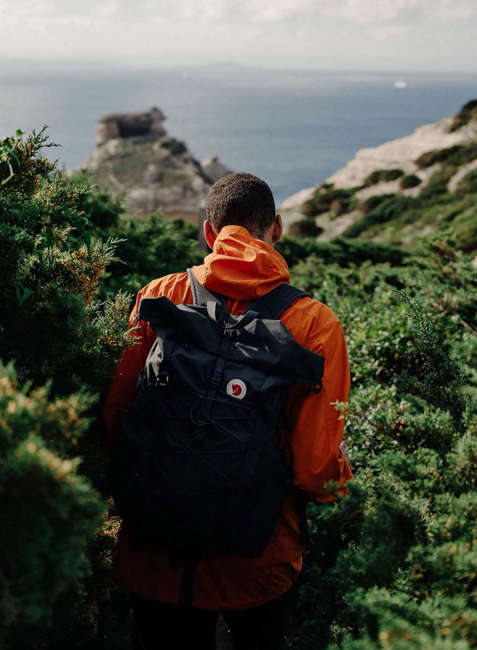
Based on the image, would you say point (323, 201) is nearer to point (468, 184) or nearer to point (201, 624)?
point (468, 184)

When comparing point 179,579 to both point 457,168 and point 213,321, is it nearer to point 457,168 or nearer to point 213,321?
point 213,321

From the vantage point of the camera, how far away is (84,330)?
6.46 feet

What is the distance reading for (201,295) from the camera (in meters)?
2.14

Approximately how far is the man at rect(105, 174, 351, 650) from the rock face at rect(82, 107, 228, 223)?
34893 millimetres

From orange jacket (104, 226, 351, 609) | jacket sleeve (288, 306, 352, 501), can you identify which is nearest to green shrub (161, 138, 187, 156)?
orange jacket (104, 226, 351, 609)

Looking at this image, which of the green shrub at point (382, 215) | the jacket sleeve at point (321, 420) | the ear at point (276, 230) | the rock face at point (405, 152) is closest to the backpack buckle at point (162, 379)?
the jacket sleeve at point (321, 420)

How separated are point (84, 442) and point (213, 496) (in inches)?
26.0

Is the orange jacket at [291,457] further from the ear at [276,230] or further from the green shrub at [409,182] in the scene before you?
the green shrub at [409,182]

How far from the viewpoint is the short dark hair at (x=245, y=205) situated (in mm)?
2305

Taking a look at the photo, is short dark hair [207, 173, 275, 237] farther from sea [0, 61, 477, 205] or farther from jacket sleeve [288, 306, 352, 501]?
sea [0, 61, 477, 205]

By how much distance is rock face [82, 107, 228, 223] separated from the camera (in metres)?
42.6

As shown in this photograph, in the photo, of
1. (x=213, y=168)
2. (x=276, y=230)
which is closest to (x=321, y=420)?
(x=276, y=230)

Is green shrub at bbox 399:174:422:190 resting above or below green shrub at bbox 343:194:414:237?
above

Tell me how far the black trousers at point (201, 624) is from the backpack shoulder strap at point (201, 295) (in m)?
1.31
